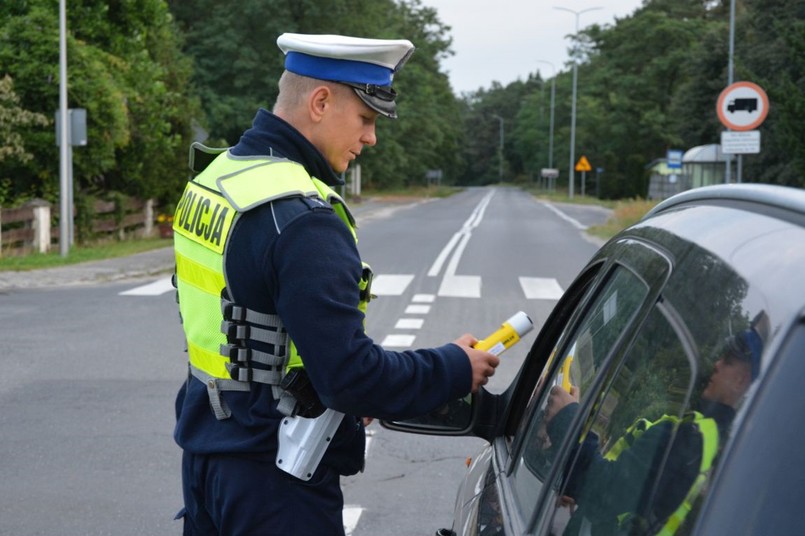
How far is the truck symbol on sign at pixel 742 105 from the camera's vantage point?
17.5 m

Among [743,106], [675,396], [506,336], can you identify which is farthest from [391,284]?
[675,396]

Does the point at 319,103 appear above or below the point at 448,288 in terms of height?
above

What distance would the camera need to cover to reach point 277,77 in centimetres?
4803

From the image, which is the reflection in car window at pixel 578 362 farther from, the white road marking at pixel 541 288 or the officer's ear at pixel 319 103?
the white road marking at pixel 541 288

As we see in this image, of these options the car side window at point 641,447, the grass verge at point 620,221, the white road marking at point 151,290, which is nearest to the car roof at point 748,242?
the car side window at point 641,447

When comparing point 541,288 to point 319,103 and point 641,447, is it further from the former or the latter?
point 641,447

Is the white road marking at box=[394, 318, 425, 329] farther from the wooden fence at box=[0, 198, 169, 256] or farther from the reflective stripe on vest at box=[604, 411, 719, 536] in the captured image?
the wooden fence at box=[0, 198, 169, 256]

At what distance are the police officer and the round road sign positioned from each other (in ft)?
51.4

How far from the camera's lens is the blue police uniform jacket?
234 centimetres

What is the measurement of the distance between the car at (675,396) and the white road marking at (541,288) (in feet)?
39.8

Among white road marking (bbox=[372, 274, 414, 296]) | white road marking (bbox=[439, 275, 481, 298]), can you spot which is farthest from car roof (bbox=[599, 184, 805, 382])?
white road marking (bbox=[439, 275, 481, 298])

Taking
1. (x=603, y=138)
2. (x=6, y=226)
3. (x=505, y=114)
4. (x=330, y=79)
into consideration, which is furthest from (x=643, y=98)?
(x=505, y=114)

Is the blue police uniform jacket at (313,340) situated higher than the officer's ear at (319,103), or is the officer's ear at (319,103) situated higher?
the officer's ear at (319,103)

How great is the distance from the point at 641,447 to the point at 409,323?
10469mm
